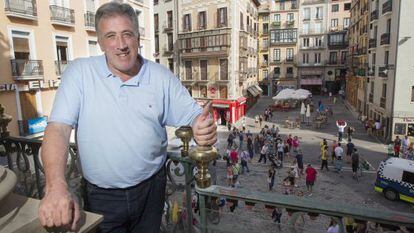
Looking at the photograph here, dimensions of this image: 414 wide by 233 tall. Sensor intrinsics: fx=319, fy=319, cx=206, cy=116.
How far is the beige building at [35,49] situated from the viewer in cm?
1661

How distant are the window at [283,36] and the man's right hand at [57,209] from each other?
5912 cm

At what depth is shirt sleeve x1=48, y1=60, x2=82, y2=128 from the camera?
2043 millimetres

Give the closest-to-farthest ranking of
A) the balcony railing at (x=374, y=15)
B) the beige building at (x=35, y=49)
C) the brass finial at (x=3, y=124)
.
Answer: the brass finial at (x=3, y=124)
the beige building at (x=35, y=49)
the balcony railing at (x=374, y=15)

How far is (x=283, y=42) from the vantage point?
5769cm

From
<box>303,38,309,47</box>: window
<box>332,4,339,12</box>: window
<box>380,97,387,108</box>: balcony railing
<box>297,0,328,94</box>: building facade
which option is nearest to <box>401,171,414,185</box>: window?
<box>380,97,387,108</box>: balcony railing

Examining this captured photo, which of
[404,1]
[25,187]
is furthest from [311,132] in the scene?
[25,187]

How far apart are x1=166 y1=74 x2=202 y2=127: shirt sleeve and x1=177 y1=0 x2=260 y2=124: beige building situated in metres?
30.4

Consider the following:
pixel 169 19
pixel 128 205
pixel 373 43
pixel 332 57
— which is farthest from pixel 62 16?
pixel 332 57

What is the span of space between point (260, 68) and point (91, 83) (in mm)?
60057

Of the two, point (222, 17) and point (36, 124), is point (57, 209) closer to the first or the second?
point (36, 124)

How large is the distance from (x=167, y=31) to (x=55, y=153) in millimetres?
37487

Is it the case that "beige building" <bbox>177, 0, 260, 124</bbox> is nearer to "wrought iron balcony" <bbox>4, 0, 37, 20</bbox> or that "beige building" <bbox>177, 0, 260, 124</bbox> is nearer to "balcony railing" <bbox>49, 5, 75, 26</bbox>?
"balcony railing" <bbox>49, 5, 75, 26</bbox>

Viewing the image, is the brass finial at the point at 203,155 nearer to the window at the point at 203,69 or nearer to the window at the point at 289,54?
the window at the point at 203,69

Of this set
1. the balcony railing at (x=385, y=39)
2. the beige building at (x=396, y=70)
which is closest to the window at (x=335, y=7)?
the beige building at (x=396, y=70)
